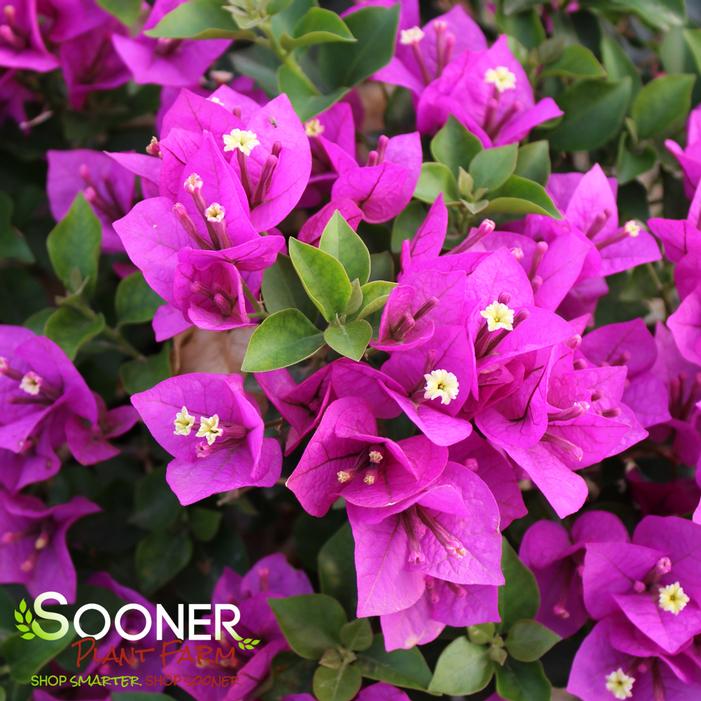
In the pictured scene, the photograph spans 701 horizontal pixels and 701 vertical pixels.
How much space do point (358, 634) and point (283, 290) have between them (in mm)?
368

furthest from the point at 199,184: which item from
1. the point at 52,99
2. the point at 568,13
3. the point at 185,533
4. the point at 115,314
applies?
the point at 568,13

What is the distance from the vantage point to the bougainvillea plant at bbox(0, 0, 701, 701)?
76 centimetres

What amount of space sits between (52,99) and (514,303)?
0.81 metres

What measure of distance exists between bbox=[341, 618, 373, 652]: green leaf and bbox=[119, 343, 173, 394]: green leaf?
35cm

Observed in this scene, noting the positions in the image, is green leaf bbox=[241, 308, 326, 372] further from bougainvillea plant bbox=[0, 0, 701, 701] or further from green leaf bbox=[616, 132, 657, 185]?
green leaf bbox=[616, 132, 657, 185]

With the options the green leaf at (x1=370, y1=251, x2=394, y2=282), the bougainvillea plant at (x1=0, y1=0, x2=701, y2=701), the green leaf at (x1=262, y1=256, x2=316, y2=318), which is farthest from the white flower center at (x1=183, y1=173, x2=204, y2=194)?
the green leaf at (x1=370, y1=251, x2=394, y2=282)

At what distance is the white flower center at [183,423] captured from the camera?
762mm

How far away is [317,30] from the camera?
0.98 meters

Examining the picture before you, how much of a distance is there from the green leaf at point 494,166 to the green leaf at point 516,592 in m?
0.38

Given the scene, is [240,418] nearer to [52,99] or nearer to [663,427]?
[663,427]

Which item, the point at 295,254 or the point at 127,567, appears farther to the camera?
the point at 127,567

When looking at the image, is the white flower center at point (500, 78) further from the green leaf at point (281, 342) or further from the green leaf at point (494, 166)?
the green leaf at point (281, 342)

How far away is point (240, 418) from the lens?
0.80 meters

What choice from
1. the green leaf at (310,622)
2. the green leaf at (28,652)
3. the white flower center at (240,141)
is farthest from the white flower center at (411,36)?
the green leaf at (28,652)
